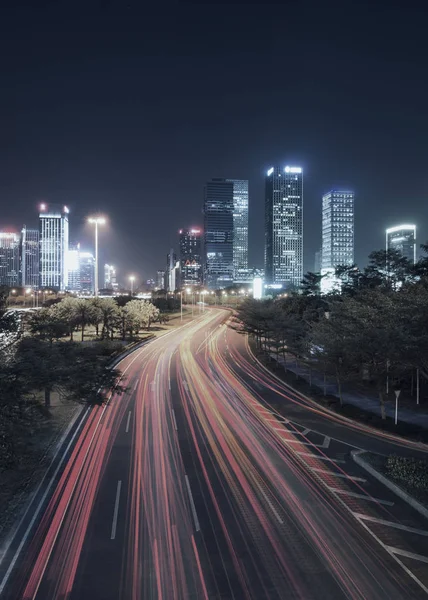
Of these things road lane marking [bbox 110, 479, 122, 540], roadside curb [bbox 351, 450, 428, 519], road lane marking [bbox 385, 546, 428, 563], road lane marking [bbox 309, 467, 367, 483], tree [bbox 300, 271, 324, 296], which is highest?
tree [bbox 300, 271, 324, 296]

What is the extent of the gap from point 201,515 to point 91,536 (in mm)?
3477

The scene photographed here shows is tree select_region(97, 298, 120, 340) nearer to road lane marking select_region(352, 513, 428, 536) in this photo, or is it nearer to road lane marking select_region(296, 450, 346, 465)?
road lane marking select_region(296, 450, 346, 465)

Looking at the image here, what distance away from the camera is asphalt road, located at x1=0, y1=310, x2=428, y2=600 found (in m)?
9.92

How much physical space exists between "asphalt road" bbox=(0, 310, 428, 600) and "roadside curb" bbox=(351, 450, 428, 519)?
0.35 m

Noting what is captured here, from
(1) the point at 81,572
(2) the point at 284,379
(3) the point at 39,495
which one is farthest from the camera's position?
(2) the point at 284,379

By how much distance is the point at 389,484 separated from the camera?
1498 cm

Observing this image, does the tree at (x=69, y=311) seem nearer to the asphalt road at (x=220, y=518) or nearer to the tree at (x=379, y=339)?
the asphalt road at (x=220, y=518)

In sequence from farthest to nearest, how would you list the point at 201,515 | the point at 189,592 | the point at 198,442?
the point at 198,442 < the point at 201,515 < the point at 189,592

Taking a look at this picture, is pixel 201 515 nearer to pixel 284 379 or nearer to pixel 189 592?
pixel 189 592

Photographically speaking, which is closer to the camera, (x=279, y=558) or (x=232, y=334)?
(x=279, y=558)

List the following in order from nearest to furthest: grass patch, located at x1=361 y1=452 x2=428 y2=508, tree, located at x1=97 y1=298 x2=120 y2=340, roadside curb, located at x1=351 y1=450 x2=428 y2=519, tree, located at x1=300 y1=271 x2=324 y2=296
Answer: roadside curb, located at x1=351 y1=450 x2=428 y2=519 → grass patch, located at x1=361 y1=452 x2=428 y2=508 → tree, located at x1=97 y1=298 x2=120 y2=340 → tree, located at x1=300 y1=271 x2=324 y2=296

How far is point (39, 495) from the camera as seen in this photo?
14.4 meters

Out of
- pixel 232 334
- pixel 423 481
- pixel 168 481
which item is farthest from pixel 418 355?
pixel 232 334

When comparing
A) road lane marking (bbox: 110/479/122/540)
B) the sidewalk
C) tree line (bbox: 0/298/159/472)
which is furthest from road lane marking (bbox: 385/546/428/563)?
the sidewalk
